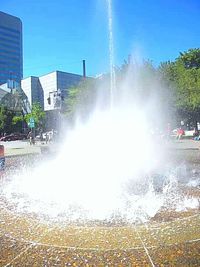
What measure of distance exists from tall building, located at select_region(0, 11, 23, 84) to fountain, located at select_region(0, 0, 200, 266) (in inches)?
4877

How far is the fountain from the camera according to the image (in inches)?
164

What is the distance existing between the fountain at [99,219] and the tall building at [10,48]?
124 m

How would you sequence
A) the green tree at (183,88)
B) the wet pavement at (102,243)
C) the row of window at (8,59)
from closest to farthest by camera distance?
the wet pavement at (102,243), the green tree at (183,88), the row of window at (8,59)

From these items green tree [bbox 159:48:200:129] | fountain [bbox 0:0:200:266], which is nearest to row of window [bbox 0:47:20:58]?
green tree [bbox 159:48:200:129]

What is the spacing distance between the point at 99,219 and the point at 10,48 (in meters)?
138

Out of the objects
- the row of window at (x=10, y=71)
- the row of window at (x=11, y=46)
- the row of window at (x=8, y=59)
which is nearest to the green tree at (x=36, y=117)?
the row of window at (x=11, y=46)

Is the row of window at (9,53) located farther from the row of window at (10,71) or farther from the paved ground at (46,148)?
the paved ground at (46,148)

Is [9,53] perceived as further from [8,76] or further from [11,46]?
[8,76]

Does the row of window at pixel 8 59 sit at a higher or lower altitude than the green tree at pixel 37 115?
higher

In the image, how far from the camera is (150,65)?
3981 cm

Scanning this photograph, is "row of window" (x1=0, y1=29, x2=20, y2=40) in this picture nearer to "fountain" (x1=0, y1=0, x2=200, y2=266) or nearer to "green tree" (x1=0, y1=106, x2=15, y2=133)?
"green tree" (x1=0, y1=106, x2=15, y2=133)

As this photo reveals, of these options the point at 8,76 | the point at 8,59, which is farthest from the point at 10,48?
the point at 8,76

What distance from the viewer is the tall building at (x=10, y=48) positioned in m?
127

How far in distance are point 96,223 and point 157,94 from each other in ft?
106
